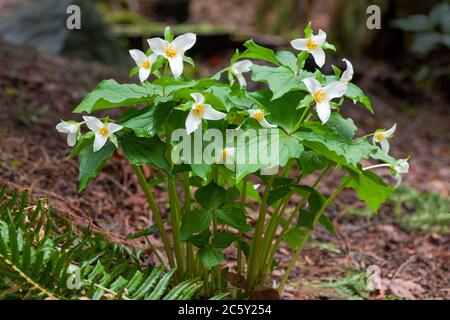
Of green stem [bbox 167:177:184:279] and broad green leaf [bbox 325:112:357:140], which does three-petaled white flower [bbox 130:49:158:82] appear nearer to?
green stem [bbox 167:177:184:279]

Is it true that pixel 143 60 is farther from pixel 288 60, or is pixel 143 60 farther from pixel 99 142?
pixel 288 60

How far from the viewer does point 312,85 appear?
1.50 meters

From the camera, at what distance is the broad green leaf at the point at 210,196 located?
62.1 inches

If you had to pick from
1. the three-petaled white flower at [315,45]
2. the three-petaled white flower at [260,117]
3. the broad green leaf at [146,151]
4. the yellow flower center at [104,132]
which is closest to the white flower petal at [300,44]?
the three-petaled white flower at [315,45]

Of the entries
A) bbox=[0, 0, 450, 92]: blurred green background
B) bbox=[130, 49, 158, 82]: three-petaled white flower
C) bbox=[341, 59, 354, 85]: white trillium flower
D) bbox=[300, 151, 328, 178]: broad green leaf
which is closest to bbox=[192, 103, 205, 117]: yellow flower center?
bbox=[130, 49, 158, 82]: three-petaled white flower

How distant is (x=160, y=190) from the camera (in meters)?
2.98

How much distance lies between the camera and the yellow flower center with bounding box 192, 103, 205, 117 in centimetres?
143

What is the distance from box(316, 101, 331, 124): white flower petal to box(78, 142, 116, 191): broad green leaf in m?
0.54

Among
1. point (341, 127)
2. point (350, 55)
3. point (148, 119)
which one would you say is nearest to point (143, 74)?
point (148, 119)

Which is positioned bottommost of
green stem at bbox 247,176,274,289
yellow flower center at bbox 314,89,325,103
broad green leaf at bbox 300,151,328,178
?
green stem at bbox 247,176,274,289

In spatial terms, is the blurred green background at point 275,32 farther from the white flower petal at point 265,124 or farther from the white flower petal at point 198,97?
the white flower petal at point 198,97

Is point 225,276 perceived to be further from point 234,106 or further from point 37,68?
point 37,68

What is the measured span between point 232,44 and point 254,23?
22.9 inches
